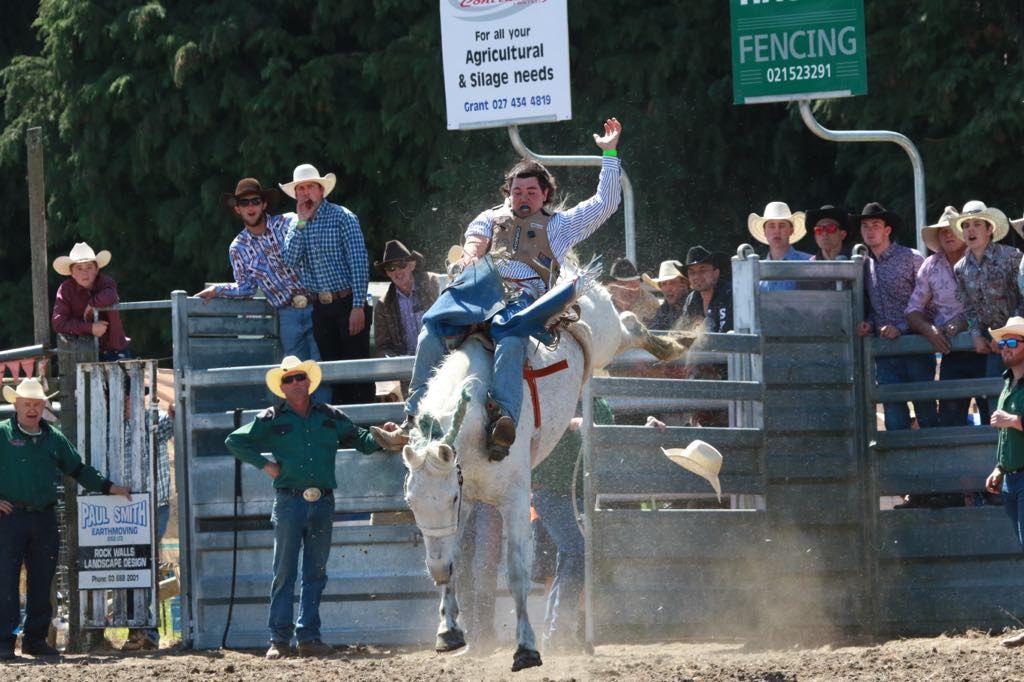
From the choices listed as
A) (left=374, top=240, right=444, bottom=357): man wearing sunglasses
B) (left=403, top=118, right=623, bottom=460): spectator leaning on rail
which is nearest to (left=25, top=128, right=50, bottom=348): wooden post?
(left=374, top=240, right=444, bottom=357): man wearing sunglasses

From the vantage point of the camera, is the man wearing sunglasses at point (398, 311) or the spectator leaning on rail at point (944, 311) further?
the man wearing sunglasses at point (398, 311)

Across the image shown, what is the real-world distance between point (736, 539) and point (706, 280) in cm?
175

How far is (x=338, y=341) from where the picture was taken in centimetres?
1052

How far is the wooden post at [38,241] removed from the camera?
10.8 metres

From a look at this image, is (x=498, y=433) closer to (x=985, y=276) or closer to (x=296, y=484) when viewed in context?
(x=296, y=484)

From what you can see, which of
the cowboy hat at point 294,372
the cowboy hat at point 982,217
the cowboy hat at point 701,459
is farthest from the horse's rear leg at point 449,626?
the cowboy hat at point 982,217

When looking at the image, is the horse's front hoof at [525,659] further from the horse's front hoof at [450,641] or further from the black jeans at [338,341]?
the black jeans at [338,341]

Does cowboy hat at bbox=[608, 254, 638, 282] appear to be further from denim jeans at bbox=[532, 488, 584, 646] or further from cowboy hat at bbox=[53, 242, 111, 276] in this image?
cowboy hat at bbox=[53, 242, 111, 276]

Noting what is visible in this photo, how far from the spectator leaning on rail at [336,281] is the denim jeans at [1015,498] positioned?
389 centimetres

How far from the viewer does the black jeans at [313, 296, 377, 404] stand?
34.4 feet

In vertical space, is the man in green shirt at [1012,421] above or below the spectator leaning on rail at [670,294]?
below

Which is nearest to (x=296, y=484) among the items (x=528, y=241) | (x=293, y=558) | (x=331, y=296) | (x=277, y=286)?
(x=293, y=558)

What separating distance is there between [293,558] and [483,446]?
2294 millimetres

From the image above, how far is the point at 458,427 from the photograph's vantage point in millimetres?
7375
